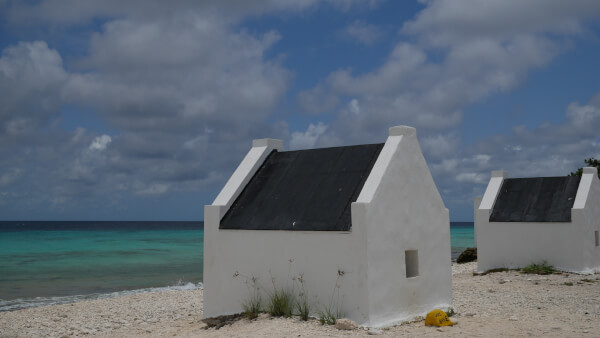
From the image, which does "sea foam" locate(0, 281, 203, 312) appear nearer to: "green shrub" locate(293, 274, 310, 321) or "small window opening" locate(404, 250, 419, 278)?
"green shrub" locate(293, 274, 310, 321)

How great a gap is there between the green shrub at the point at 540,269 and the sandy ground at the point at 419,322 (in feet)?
1.70

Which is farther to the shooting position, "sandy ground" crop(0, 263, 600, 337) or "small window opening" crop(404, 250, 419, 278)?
"small window opening" crop(404, 250, 419, 278)

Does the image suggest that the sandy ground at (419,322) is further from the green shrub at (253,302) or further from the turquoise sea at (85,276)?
the turquoise sea at (85,276)

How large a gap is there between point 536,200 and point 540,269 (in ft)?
9.92

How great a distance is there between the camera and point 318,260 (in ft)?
33.8

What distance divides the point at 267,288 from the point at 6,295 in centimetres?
1865

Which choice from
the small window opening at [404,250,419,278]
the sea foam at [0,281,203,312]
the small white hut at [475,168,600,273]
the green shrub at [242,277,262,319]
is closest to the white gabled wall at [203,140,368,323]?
the green shrub at [242,277,262,319]

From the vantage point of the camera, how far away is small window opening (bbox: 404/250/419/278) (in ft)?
37.1

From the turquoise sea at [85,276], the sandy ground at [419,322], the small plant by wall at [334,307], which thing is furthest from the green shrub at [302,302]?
the turquoise sea at [85,276]

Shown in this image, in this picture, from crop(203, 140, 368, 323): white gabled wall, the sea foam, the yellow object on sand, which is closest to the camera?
crop(203, 140, 368, 323): white gabled wall

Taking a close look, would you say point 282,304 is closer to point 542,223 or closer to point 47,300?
point 542,223

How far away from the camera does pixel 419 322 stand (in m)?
10.9

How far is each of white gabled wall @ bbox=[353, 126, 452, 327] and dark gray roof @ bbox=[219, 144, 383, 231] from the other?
2.07 ft

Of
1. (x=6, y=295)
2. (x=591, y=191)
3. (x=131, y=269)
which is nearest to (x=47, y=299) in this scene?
(x=6, y=295)
